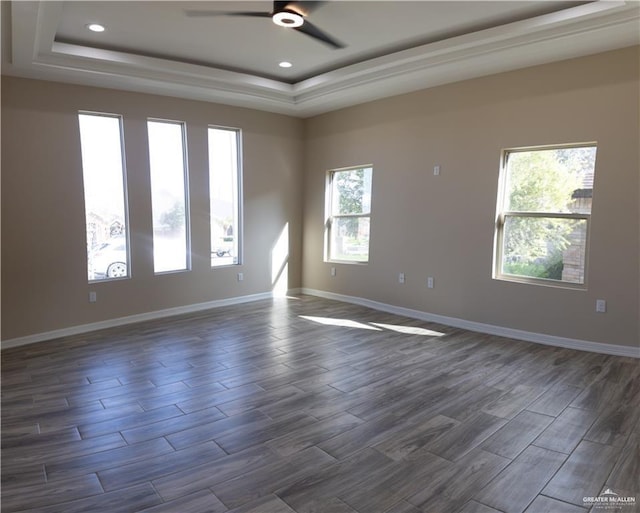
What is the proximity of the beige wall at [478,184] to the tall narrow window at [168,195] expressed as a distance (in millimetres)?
2062

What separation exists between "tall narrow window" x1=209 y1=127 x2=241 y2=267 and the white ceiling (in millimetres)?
686

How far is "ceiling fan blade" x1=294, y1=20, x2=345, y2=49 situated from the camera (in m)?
3.50

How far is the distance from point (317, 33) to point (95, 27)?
6.48ft

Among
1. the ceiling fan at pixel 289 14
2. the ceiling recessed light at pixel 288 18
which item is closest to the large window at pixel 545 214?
the ceiling fan at pixel 289 14

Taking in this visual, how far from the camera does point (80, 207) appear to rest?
15.1 ft

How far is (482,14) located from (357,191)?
9.56 ft

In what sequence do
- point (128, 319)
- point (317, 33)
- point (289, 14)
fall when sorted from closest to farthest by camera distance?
point (289, 14) → point (317, 33) → point (128, 319)

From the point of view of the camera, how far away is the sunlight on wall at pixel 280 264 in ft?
21.4

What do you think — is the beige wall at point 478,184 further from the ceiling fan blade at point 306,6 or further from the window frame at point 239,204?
the ceiling fan blade at point 306,6

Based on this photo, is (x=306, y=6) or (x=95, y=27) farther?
(x=95, y=27)

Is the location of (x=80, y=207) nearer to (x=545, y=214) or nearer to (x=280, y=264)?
(x=280, y=264)

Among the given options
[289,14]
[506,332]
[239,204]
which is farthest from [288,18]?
[506,332]

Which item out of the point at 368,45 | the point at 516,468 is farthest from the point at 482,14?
the point at 516,468

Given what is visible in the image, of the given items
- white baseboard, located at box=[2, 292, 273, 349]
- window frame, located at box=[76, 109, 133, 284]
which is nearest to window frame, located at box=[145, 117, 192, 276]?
window frame, located at box=[76, 109, 133, 284]
